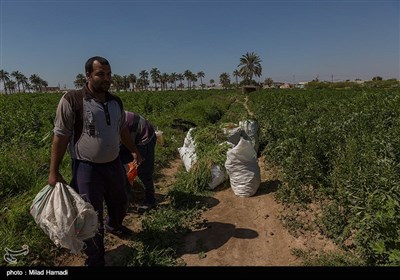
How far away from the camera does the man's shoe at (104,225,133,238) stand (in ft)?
13.0

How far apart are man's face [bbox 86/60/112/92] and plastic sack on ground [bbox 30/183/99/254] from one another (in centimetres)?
103

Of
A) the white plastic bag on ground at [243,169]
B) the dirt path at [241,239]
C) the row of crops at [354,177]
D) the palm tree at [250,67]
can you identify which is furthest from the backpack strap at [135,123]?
the palm tree at [250,67]

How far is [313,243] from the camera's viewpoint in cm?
372

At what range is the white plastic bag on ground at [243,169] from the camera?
5.12m

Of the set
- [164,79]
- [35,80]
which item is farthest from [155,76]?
[35,80]

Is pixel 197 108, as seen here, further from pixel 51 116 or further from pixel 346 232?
pixel 346 232

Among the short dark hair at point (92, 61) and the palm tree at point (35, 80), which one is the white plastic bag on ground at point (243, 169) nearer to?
the short dark hair at point (92, 61)

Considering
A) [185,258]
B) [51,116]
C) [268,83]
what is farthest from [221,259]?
[268,83]

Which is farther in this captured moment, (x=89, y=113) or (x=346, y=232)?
(x=346, y=232)

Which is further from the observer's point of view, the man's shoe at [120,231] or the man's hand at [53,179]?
the man's shoe at [120,231]

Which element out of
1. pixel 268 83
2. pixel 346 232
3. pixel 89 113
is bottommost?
pixel 346 232

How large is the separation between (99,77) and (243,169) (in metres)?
3.08

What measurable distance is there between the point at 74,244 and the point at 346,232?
2990 mm

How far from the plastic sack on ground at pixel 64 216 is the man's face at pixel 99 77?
1027mm
